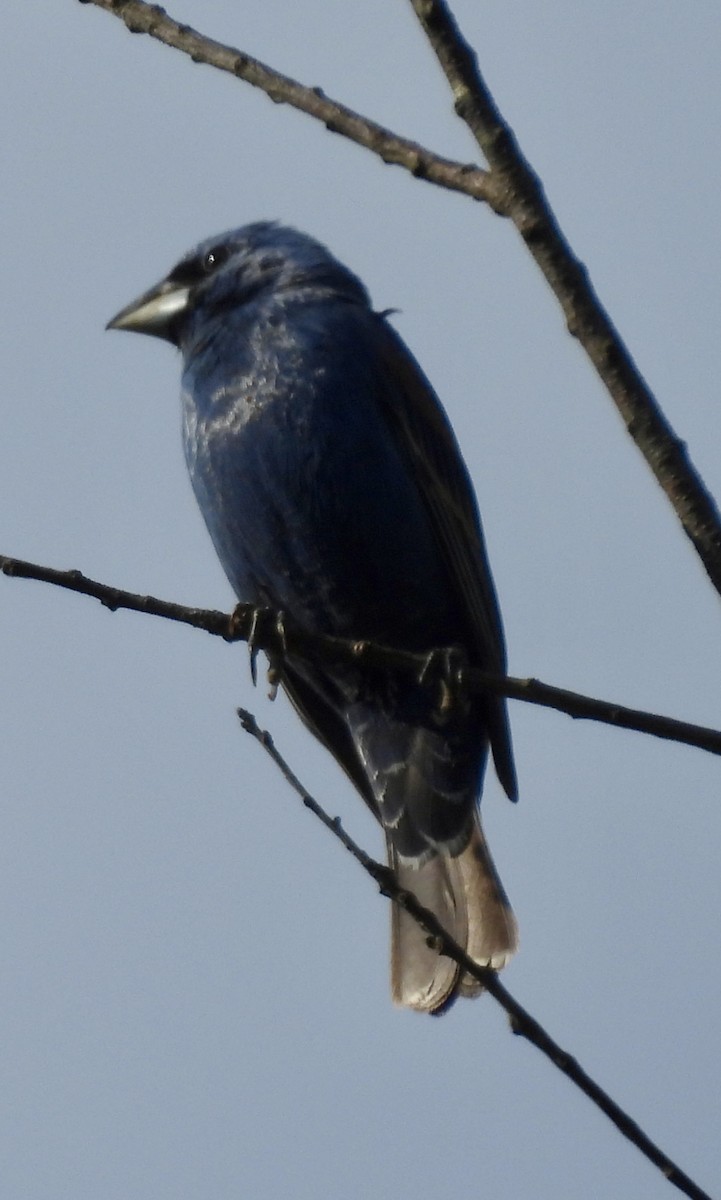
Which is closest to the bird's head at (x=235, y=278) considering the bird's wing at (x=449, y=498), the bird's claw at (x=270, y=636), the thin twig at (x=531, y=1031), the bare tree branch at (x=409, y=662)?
the bird's wing at (x=449, y=498)

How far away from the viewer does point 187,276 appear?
6992 millimetres

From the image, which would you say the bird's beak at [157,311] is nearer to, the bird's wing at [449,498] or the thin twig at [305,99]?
the bird's wing at [449,498]

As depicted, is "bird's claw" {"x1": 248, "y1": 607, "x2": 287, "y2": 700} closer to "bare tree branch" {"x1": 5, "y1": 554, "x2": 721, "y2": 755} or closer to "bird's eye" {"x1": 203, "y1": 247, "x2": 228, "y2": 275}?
"bare tree branch" {"x1": 5, "y1": 554, "x2": 721, "y2": 755}

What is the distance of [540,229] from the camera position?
289 cm

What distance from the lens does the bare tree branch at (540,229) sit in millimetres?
2832

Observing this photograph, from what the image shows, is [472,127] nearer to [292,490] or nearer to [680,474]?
[680,474]

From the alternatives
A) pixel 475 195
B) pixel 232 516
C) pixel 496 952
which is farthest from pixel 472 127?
pixel 496 952

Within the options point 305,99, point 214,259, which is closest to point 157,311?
point 214,259

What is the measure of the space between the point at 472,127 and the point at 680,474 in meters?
0.68

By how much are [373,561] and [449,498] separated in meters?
0.52

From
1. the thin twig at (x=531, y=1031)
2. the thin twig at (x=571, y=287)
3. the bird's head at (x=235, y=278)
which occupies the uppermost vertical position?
the bird's head at (x=235, y=278)

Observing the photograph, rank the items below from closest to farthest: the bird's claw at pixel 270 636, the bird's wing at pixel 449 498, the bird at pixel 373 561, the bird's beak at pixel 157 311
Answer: the bird's claw at pixel 270 636 < the bird at pixel 373 561 < the bird's wing at pixel 449 498 < the bird's beak at pixel 157 311

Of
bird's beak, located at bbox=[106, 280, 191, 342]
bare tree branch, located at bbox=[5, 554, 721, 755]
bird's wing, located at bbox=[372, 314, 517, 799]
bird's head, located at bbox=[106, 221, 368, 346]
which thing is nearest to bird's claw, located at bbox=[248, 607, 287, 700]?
bare tree branch, located at bbox=[5, 554, 721, 755]

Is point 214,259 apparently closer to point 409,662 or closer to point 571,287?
point 409,662
